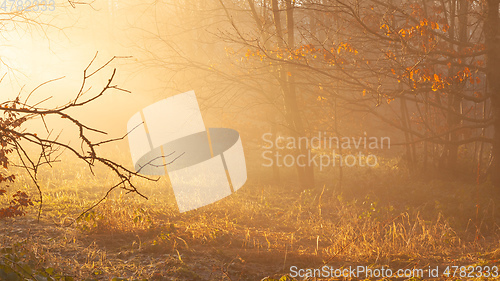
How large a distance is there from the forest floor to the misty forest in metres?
0.03

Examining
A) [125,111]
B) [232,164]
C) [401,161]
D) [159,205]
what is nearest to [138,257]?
[159,205]

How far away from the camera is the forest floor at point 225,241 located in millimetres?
4848

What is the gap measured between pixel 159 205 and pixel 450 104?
9.36 meters

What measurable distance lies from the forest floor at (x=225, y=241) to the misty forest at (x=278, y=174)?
0.11 ft

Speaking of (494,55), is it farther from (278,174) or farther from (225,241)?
(278,174)

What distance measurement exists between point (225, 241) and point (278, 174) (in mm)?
8295

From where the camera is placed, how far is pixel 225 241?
6.49 metres

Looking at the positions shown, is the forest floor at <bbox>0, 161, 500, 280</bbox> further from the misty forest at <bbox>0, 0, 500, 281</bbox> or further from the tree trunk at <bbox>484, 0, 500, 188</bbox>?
the tree trunk at <bbox>484, 0, 500, 188</bbox>

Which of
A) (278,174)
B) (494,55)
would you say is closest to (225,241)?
(494,55)

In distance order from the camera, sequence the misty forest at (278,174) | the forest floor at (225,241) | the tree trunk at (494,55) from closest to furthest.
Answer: the forest floor at (225,241), the misty forest at (278,174), the tree trunk at (494,55)

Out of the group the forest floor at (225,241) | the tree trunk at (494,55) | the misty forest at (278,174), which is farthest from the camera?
the tree trunk at (494,55)

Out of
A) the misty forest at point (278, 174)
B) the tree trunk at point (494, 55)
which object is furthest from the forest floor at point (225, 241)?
the tree trunk at point (494, 55)

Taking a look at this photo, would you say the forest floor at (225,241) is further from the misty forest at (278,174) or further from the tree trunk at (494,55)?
the tree trunk at (494,55)

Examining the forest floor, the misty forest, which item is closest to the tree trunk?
the misty forest
